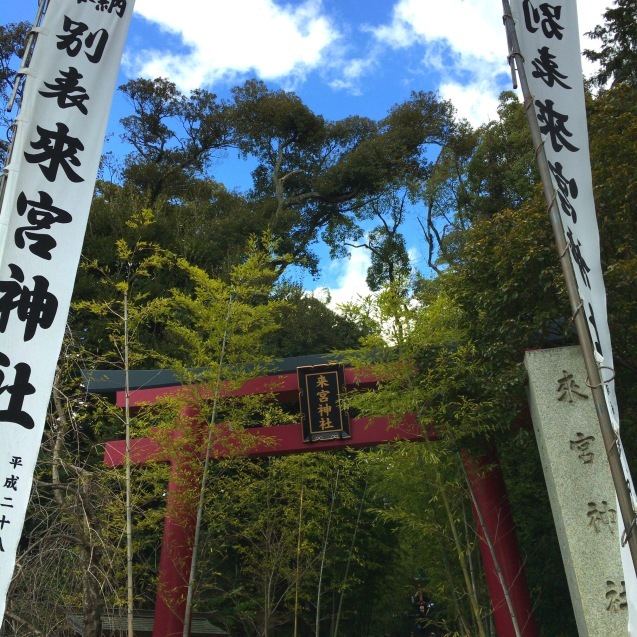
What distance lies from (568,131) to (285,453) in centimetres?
490

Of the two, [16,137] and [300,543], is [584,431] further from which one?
[300,543]

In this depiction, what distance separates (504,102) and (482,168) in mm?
1740

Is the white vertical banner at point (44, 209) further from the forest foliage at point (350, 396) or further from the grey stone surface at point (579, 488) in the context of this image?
the grey stone surface at point (579, 488)

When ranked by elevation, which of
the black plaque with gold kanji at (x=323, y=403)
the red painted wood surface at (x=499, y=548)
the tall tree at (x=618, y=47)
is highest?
the tall tree at (x=618, y=47)

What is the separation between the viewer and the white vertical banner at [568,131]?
2924 millimetres

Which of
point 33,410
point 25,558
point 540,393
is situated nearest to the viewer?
point 33,410

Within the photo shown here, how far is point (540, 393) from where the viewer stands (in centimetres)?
466

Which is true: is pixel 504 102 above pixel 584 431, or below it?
above

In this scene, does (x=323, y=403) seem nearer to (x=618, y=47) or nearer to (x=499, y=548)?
(x=499, y=548)

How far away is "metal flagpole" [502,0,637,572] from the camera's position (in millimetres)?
2512

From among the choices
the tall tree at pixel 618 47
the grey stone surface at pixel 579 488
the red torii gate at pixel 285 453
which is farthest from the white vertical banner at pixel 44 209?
the tall tree at pixel 618 47

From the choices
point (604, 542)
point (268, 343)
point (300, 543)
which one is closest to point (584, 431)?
point (604, 542)

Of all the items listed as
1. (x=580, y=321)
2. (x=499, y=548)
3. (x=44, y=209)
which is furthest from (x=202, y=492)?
(x=580, y=321)

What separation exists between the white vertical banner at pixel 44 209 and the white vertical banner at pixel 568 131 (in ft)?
6.01
